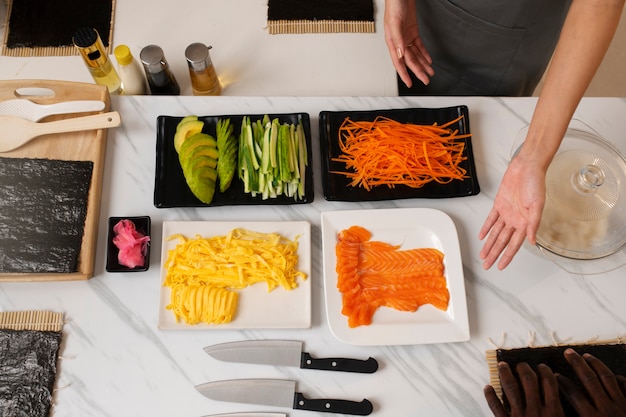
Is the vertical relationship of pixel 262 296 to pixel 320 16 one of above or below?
below

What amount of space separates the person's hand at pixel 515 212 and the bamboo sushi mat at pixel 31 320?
3.93 ft

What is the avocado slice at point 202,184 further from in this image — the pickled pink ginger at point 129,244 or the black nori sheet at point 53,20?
the black nori sheet at point 53,20

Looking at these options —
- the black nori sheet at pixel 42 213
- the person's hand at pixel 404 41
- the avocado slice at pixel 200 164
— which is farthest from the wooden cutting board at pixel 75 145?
the person's hand at pixel 404 41

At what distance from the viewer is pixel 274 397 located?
1394 millimetres

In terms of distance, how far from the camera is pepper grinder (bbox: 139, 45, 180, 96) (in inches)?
61.9

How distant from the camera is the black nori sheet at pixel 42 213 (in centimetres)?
145

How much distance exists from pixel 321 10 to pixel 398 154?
68 cm

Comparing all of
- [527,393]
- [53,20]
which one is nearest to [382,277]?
[527,393]

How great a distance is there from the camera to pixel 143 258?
4.81 ft

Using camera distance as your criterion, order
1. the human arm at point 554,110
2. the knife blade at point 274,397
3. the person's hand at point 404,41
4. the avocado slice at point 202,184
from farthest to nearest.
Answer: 1. the person's hand at point 404,41
2. the avocado slice at point 202,184
3. the knife blade at point 274,397
4. the human arm at point 554,110

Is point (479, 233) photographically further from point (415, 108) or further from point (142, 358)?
point (142, 358)

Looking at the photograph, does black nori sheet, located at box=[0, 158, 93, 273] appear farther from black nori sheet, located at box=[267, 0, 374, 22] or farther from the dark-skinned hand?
the dark-skinned hand

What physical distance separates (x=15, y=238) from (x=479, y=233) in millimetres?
1329

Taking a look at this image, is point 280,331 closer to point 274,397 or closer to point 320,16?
point 274,397
